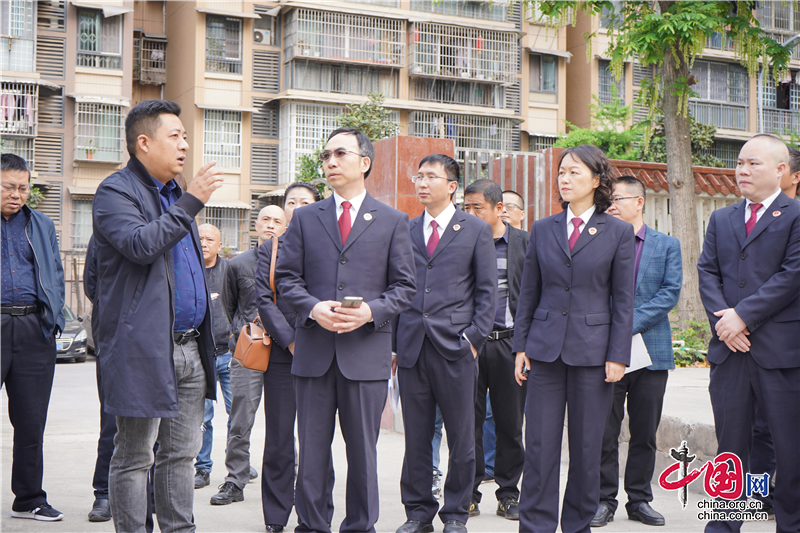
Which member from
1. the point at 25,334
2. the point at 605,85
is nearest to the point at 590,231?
the point at 25,334

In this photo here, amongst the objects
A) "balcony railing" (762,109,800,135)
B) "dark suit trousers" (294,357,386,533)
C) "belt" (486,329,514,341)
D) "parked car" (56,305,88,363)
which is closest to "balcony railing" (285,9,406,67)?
"parked car" (56,305,88,363)

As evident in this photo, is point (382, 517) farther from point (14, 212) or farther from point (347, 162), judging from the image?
point (14, 212)

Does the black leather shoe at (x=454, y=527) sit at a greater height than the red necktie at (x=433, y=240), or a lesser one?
lesser

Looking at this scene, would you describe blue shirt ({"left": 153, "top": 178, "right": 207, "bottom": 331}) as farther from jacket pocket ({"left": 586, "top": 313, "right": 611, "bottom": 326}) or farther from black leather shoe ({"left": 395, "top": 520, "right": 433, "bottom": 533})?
jacket pocket ({"left": 586, "top": 313, "right": 611, "bottom": 326})

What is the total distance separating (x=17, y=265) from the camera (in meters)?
5.16

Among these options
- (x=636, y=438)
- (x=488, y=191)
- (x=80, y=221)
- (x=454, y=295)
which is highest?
(x=80, y=221)

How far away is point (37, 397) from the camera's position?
5156mm

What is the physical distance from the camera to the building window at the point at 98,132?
24594 mm

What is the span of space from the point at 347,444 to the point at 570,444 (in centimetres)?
127

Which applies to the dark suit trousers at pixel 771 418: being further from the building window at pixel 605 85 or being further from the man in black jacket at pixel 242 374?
the building window at pixel 605 85

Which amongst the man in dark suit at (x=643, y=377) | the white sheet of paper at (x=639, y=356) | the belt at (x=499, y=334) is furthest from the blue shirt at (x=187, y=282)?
the man in dark suit at (x=643, y=377)

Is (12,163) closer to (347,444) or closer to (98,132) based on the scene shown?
(347,444)

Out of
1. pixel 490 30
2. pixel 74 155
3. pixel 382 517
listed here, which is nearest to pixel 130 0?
pixel 74 155

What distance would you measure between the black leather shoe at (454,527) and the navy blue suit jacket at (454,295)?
993 mm
